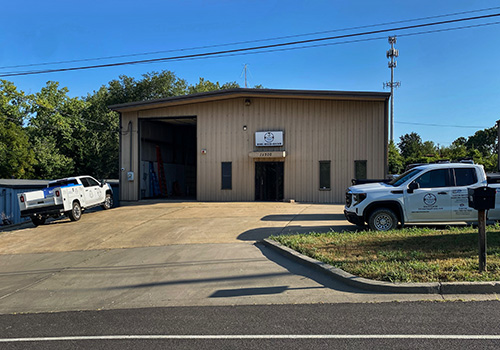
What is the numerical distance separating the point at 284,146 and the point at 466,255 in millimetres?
13348

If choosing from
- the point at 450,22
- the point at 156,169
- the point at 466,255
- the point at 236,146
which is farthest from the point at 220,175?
the point at 466,255

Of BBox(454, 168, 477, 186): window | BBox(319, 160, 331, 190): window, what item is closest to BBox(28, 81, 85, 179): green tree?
BBox(319, 160, 331, 190): window

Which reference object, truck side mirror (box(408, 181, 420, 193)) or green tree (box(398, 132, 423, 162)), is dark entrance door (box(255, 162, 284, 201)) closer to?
truck side mirror (box(408, 181, 420, 193))

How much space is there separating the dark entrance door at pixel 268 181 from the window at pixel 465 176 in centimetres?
1089

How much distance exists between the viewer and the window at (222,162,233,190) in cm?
2066

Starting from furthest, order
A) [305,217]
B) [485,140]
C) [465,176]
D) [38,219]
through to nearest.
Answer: [485,140] < [38,219] < [305,217] < [465,176]

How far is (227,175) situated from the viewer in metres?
20.7

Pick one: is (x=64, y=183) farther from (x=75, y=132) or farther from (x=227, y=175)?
(x=75, y=132)

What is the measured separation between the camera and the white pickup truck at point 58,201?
49.4 ft

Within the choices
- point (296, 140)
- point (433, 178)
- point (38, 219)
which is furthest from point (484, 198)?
point (38, 219)

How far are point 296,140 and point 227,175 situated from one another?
4250 millimetres

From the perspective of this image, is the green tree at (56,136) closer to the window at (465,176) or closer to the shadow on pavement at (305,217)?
the shadow on pavement at (305,217)

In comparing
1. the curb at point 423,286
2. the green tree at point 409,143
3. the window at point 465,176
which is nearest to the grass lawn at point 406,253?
the curb at point 423,286

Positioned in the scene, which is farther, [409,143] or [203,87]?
[409,143]
